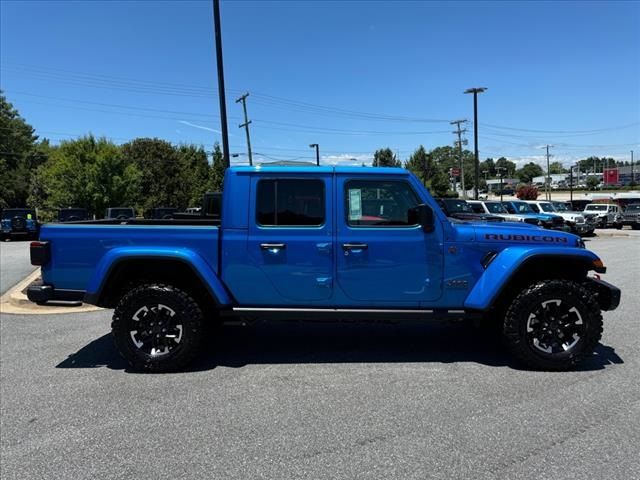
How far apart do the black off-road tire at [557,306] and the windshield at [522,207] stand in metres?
19.8

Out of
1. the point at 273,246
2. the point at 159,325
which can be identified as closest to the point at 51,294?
the point at 159,325

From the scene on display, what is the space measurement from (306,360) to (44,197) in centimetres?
5833

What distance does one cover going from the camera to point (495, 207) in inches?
939

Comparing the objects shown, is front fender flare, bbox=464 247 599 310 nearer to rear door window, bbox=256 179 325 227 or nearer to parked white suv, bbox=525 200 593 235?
rear door window, bbox=256 179 325 227

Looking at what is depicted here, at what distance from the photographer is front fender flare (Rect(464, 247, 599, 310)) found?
460cm

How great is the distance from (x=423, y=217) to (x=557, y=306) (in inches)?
61.4

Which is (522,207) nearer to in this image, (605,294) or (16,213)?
(605,294)

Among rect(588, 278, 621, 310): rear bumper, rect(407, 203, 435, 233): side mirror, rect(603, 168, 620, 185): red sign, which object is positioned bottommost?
rect(588, 278, 621, 310): rear bumper

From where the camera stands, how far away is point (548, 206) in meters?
26.6

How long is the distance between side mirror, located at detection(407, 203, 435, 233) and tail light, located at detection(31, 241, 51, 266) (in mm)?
3568

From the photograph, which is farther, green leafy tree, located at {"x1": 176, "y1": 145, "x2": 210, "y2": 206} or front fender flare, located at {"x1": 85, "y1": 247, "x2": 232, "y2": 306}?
green leafy tree, located at {"x1": 176, "y1": 145, "x2": 210, "y2": 206}

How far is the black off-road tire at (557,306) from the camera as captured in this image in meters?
4.64

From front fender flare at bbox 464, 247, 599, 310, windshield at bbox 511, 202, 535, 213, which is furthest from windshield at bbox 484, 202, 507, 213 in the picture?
front fender flare at bbox 464, 247, 599, 310

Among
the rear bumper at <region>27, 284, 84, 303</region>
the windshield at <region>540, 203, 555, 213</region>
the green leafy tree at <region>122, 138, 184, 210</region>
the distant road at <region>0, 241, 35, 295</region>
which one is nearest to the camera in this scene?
the rear bumper at <region>27, 284, 84, 303</region>
